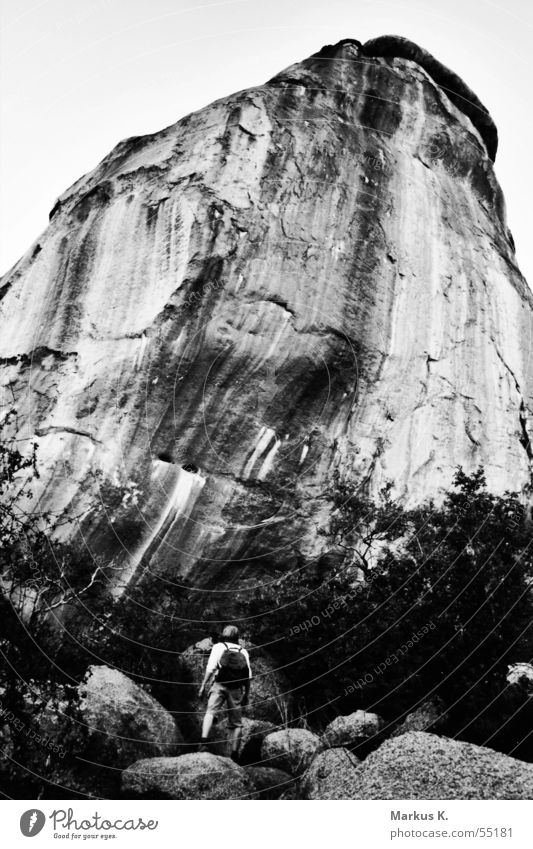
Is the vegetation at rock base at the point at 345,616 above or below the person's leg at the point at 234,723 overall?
above

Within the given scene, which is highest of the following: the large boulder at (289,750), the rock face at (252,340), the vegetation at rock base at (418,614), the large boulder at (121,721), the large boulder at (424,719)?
the rock face at (252,340)

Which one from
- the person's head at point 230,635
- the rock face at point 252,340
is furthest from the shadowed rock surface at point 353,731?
the rock face at point 252,340

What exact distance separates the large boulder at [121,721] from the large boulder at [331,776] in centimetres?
247

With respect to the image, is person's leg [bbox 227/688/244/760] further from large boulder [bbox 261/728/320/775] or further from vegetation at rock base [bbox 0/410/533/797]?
vegetation at rock base [bbox 0/410/533/797]

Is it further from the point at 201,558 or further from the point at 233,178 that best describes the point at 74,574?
the point at 233,178

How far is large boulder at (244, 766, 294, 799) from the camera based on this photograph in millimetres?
Result: 12688

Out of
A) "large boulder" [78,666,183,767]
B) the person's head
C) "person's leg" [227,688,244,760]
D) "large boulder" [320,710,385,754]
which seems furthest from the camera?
"large boulder" [320,710,385,754]

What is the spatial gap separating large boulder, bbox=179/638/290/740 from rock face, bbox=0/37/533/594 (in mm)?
1781

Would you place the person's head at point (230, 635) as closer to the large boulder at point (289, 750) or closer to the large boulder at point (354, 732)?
the large boulder at point (289, 750)

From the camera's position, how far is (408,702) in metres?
15.2

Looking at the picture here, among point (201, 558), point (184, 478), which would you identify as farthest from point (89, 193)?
point (201, 558)

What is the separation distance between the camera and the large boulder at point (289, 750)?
44.6ft

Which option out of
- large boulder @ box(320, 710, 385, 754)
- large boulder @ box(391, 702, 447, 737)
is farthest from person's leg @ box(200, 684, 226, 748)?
large boulder @ box(391, 702, 447, 737)
